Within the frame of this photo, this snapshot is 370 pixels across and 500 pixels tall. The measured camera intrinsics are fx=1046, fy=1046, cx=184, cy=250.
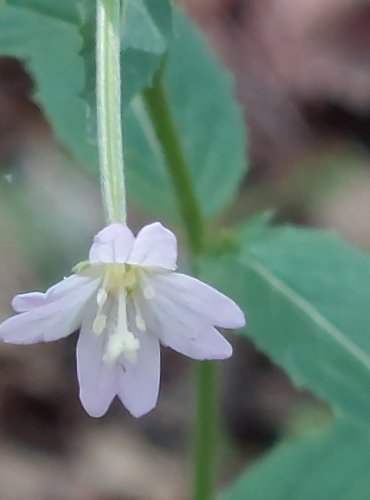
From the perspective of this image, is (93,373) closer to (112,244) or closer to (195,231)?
(112,244)

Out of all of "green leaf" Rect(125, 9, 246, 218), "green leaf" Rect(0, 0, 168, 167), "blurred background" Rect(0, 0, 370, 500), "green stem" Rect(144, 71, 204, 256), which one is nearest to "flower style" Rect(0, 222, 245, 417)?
"green leaf" Rect(0, 0, 168, 167)

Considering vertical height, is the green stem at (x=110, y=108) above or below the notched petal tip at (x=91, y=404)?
above

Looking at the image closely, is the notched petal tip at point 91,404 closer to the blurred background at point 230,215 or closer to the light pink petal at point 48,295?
the light pink petal at point 48,295

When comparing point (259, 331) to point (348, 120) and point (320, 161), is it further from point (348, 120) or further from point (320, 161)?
point (348, 120)

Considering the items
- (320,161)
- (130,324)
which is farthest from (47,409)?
(130,324)

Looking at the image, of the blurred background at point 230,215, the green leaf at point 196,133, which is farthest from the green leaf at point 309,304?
the blurred background at point 230,215

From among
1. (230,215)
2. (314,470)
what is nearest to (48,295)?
(314,470)

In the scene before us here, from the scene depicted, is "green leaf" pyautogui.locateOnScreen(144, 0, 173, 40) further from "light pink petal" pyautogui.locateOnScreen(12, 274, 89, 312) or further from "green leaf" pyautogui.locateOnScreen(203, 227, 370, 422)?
"green leaf" pyautogui.locateOnScreen(203, 227, 370, 422)
